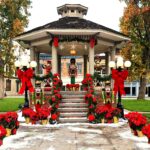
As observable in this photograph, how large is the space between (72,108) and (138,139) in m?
5.91

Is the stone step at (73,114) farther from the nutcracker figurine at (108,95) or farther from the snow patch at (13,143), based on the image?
the snow patch at (13,143)

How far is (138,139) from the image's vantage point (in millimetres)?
11375

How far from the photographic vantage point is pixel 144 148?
9.82 metres

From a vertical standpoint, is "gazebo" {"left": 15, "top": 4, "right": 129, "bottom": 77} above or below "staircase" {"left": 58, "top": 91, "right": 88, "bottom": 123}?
above

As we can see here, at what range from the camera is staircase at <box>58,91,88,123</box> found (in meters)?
15.7

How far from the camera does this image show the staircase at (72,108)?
51.4 ft

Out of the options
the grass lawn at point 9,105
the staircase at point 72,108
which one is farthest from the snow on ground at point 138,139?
the grass lawn at point 9,105

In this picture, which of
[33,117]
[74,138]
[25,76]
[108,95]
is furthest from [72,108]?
[74,138]

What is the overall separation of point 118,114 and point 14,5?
95.5ft

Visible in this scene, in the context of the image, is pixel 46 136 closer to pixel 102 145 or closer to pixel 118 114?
pixel 102 145

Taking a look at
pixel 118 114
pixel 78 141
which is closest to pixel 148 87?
pixel 118 114

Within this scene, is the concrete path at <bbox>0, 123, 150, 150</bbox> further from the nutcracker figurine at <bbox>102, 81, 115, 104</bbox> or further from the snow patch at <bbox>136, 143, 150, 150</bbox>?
the nutcracker figurine at <bbox>102, 81, 115, 104</bbox>

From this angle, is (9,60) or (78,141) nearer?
(78,141)

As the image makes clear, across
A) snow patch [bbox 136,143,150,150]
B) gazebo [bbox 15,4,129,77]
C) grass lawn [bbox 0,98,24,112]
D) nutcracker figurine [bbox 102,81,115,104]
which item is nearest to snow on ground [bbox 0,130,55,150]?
snow patch [bbox 136,143,150,150]
